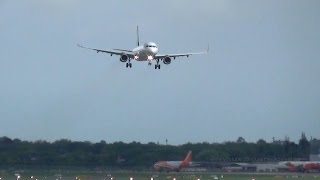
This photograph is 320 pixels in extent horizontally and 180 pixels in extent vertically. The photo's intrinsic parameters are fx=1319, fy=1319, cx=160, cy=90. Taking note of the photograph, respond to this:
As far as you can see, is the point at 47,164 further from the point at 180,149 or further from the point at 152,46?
the point at 152,46

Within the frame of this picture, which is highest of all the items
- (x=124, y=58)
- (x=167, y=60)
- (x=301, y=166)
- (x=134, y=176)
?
(x=124, y=58)

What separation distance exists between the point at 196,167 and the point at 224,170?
4.57 m

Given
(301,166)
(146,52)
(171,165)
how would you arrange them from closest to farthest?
(146,52) → (171,165) → (301,166)

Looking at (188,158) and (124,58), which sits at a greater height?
(124,58)

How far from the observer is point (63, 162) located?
185m

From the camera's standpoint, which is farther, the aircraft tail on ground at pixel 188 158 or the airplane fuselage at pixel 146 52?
the aircraft tail on ground at pixel 188 158

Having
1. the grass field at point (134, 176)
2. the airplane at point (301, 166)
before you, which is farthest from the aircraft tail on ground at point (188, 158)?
the airplane at point (301, 166)

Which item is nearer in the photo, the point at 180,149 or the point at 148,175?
the point at 148,175

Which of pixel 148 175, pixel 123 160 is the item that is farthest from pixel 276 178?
pixel 123 160

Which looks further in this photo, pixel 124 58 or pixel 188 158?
pixel 188 158

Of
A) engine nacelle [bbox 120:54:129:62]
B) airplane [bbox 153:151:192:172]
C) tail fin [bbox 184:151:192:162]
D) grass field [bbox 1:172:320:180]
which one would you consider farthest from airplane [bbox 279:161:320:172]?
engine nacelle [bbox 120:54:129:62]

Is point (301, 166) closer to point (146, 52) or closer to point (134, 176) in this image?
point (134, 176)

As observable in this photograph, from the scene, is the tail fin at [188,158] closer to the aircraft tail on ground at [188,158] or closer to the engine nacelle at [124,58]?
the aircraft tail on ground at [188,158]

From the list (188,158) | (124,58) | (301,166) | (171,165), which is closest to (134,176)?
(171,165)
